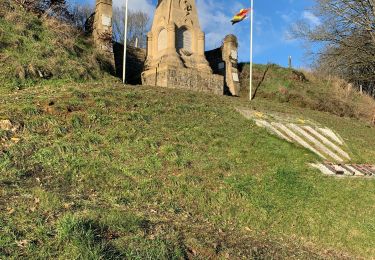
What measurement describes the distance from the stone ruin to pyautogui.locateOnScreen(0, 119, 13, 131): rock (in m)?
10.1

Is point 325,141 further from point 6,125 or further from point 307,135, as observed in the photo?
point 6,125

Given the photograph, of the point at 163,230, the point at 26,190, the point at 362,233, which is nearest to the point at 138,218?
the point at 163,230

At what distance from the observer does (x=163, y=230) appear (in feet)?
15.3

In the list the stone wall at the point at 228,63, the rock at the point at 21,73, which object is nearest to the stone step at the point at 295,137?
the rock at the point at 21,73

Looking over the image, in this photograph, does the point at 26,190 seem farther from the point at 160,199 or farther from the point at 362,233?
the point at 362,233

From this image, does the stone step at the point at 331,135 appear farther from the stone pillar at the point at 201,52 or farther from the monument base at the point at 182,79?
the stone pillar at the point at 201,52

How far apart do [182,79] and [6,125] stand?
1089cm

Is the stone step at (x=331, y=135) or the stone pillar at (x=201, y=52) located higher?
the stone pillar at (x=201, y=52)

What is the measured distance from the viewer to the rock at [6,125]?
7.16 meters

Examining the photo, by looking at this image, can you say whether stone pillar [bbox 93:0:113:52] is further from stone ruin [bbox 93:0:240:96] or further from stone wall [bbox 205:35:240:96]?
stone wall [bbox 205:35:240:96]

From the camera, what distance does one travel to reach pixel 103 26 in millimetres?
18078

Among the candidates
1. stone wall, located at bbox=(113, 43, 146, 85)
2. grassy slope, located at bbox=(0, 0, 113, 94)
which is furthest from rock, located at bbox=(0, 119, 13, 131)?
stone wall, located at bbox=(113, 43, 146, 85)

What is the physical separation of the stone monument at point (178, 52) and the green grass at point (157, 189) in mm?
7362

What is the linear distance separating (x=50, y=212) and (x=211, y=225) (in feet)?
7.25
